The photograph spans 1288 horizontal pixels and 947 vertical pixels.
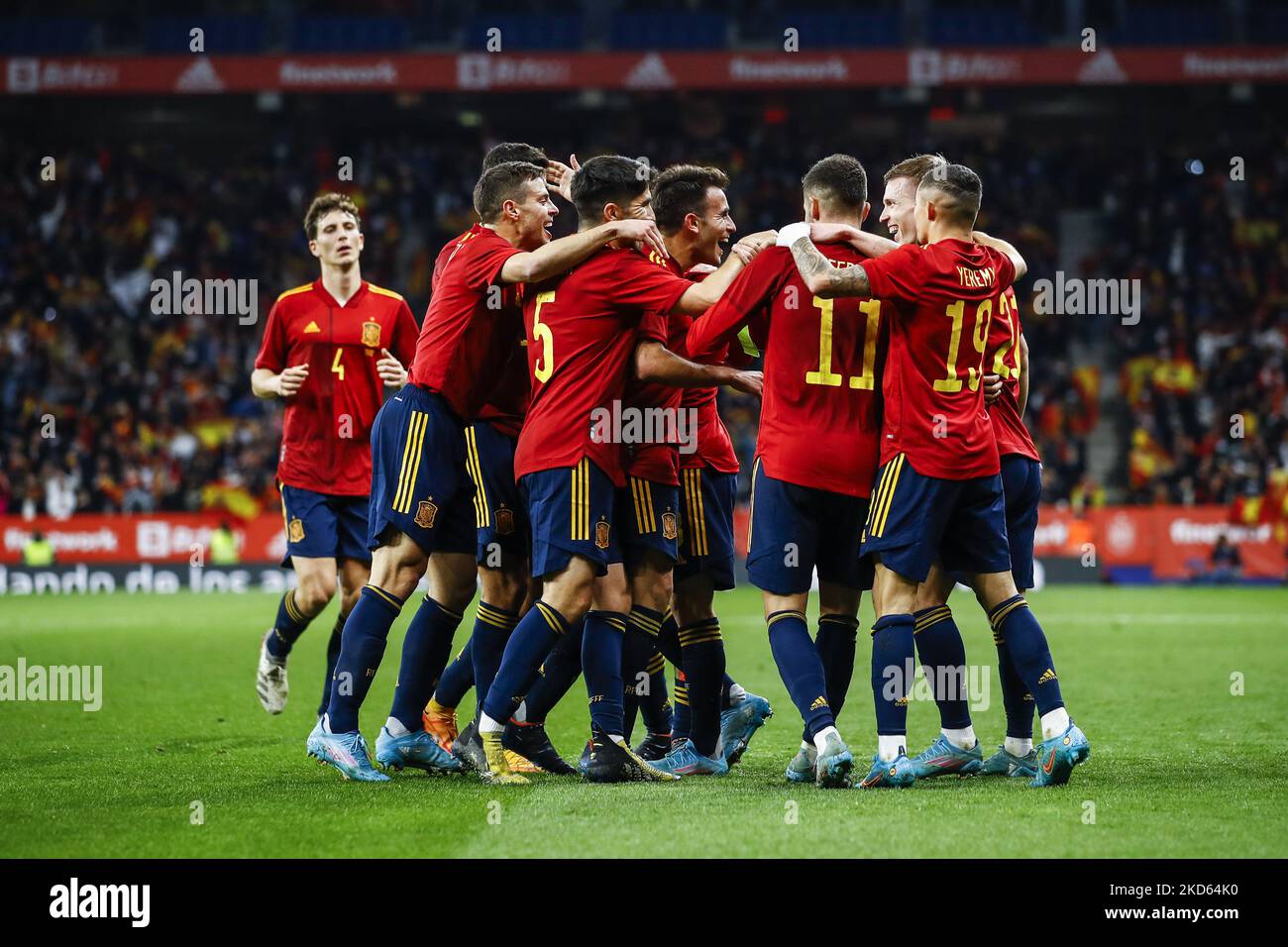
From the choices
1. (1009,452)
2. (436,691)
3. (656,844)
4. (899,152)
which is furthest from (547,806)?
(899,152)

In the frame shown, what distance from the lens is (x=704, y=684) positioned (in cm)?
691

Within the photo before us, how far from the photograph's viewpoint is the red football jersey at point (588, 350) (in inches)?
253

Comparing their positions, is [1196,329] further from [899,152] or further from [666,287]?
[666,287]

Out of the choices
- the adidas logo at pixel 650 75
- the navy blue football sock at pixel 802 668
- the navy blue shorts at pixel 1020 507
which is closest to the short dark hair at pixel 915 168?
the navy blue shorts at pixel 1020 507

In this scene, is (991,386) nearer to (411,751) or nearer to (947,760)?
(947,760)

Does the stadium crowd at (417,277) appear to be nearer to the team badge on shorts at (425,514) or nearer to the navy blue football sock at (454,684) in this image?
the navy blue football sock at (454,684)

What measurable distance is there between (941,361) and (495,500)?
6.55 feet

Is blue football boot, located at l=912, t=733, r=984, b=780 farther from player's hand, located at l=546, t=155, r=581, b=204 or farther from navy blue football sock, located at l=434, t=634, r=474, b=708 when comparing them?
player's hand, located at l=546, t=155, r=581, b=204

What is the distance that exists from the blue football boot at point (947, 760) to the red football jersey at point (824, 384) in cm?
115

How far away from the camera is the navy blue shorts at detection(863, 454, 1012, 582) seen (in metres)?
6.24

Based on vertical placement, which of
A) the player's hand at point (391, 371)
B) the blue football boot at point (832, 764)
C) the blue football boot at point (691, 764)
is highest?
the player's hand at point (391, 371)

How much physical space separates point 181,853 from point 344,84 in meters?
27.2

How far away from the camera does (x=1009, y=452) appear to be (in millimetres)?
6883

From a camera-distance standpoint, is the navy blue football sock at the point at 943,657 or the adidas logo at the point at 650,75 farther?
the adidas logo at the point at 650,75
